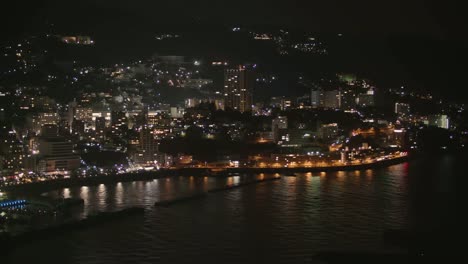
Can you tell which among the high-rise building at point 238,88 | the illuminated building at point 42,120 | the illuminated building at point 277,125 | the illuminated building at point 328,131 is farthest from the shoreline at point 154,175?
the high-rise building at point 238,88

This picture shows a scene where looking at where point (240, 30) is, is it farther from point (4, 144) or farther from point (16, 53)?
point (16, 53)

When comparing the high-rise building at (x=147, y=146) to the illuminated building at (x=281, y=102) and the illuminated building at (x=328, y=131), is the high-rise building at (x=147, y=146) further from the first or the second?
the illuminated building at (x=281, y=102)

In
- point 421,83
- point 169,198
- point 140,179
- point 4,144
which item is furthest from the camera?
point 421,83

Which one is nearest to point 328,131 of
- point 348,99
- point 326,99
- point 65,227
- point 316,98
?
point 326,99

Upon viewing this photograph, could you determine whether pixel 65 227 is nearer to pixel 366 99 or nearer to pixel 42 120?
pixel 42 120

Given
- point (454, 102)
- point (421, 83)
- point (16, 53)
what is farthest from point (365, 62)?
point (16, 53)

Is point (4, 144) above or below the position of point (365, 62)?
below
